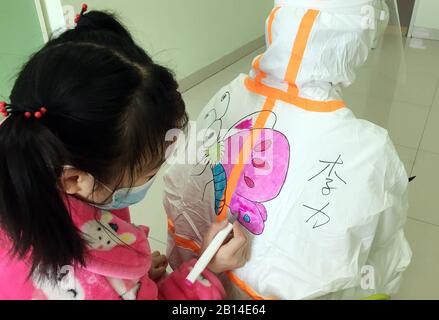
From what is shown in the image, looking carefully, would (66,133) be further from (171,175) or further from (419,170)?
(419,170)

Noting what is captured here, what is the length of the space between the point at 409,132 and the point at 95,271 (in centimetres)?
172

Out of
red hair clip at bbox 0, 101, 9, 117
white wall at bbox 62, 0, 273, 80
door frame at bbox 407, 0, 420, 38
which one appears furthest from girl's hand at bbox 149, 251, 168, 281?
door frame at bbox 407, 0, 420, 38

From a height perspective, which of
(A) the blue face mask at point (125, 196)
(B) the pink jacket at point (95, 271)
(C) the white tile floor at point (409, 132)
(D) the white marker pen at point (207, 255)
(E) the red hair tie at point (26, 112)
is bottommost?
(C) the white tile floor at point (409, 132)

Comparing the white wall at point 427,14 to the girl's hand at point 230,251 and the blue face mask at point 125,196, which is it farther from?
the blue face mask at point 125,196

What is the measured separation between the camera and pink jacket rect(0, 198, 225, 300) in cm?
60

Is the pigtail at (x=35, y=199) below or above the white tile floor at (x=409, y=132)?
above

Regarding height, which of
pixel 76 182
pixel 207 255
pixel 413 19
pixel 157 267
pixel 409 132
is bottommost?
pixel 409 132

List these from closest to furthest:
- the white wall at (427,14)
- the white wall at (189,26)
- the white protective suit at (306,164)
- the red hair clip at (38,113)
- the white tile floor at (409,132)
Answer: the red hair clip at (38,113) → the white protective suit at (306,164) → the white tile floor at (409,132) → the white wall at (189,26) → the white wall at (427,14)

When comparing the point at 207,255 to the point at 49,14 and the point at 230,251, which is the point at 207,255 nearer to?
the point at 230,251

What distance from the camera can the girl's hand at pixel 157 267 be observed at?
0.89 m

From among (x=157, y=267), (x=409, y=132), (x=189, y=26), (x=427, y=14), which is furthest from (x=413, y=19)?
(x=157, y=267)

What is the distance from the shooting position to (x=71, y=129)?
49 centimetres

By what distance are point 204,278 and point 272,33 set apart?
1.65 feet

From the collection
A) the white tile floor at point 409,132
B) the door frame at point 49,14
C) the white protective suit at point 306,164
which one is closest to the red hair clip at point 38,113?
the white protective suit at point 306,164
